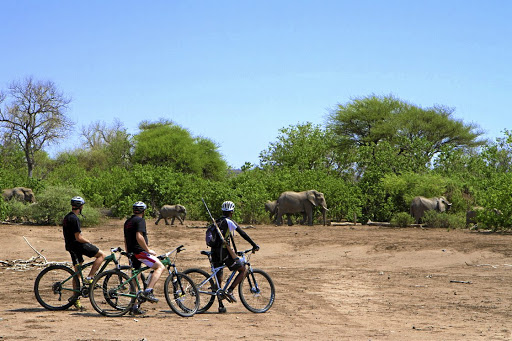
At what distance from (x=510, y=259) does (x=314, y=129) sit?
1241 inches

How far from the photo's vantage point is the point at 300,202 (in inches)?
1287

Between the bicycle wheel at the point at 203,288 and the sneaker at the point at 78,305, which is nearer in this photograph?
the bicycle wheel at the point at 203,288

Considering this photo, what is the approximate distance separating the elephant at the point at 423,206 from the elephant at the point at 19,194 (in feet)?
58.2

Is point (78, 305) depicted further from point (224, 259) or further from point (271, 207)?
point (271, 207)

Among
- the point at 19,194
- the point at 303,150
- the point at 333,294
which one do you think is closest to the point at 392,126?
the point at 303,150

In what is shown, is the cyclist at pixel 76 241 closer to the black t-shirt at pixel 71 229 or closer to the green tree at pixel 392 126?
the black t-shirt at pixel 71 229

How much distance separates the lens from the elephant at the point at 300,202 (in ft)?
107

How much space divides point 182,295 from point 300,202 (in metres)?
22.6

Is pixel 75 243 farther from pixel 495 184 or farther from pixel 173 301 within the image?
pixel 495 184

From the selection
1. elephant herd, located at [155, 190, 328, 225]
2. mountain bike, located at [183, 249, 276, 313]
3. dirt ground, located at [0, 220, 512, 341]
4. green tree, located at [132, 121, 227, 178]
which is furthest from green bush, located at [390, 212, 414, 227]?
green tree, located at [132, 121, 227, 178]

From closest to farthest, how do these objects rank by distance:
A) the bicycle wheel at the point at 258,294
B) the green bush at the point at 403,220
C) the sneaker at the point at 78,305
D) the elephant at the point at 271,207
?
the sneaker at the point at 78,305 → the bicycle wheel at the point at 258,294 → the green bush at the point at 403,220 → the elephant at the point at 271,207

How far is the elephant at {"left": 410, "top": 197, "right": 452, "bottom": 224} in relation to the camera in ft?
104

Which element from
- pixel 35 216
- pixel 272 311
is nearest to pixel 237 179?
pixel 35 216

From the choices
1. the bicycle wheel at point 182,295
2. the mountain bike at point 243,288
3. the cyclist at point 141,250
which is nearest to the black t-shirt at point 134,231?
the cyclist at point 141,250
